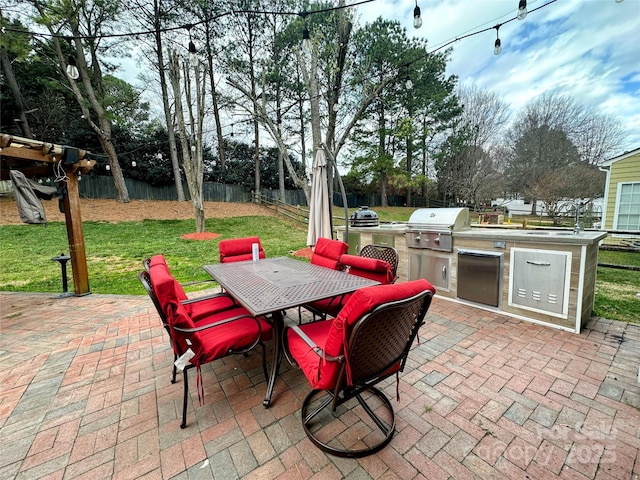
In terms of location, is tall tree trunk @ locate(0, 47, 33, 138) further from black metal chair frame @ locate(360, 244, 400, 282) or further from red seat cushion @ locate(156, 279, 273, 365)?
black metal chair frame @ locate(360, 244, 400, 282)

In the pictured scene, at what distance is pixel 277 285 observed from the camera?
2.26 metres

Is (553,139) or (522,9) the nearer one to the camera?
(522,9)

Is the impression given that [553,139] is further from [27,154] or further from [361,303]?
[27,154]

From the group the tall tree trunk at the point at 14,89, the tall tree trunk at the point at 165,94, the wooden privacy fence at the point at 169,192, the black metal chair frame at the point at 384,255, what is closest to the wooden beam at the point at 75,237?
the black metal chair frame at the point at 384,255

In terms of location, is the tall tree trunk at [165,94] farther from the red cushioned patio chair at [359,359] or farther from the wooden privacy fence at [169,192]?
the red cushioned patio chair at [359,359]

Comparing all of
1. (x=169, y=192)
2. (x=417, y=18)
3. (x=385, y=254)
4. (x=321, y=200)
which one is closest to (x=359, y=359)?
(x=385, y=254)

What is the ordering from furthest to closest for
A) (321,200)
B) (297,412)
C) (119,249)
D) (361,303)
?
(119,249) → (321,200) → (297,412) → (361,303)

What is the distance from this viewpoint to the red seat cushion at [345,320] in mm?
1147

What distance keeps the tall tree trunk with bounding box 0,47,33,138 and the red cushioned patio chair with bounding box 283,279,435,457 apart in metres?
16.3

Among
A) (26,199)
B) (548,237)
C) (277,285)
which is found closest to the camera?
(277,285)

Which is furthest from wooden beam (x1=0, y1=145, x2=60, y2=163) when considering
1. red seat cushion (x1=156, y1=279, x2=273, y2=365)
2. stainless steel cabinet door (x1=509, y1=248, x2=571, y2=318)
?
stainless steel cabinet door (x1=509, y1=248, x2=571, y2=318)

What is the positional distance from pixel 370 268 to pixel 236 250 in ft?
6.57

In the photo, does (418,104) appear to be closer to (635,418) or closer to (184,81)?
(184,81)

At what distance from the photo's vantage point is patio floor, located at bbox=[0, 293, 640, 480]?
54.1 inches
